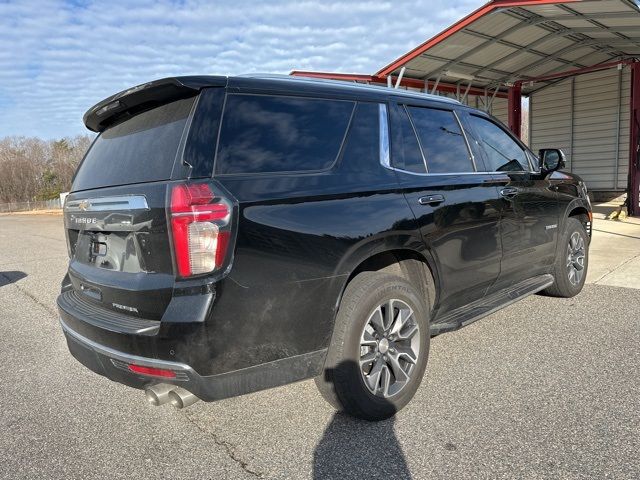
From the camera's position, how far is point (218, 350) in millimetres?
2303

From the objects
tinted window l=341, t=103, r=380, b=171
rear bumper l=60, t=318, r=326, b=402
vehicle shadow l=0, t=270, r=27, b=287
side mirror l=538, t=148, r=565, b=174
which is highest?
tinted window l=341, t=103, r=380, b=171

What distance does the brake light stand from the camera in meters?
2.34

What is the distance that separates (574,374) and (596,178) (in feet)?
48.3

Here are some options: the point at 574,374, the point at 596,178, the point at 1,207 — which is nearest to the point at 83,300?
the point at 574,374

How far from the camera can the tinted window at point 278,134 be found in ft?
8.02

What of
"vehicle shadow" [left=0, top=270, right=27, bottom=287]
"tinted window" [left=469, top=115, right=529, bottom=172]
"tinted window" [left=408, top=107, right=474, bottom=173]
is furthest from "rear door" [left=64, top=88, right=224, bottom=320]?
"vehicle shadow" [left=0, top=270, right=27, bottom=287]

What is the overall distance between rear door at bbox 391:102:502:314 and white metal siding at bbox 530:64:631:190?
1402 centimetres

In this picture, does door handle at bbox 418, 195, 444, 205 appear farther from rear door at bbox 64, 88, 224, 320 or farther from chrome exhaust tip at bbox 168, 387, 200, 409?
chrome exhaust tip at bbox 168, 387, 200, 409

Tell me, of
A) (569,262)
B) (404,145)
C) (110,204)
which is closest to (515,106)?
(569,262)

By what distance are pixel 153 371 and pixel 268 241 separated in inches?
32.4

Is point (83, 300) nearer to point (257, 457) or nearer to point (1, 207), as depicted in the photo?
point (257, 457)

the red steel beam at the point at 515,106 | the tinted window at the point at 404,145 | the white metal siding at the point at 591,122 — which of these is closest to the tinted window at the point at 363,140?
the tinted window at the point at 404,145

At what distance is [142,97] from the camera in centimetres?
271

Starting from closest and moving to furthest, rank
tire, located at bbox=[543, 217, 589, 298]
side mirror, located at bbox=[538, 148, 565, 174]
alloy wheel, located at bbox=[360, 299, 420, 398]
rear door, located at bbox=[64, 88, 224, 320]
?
rear door, located at bbox=[64, 88, 224, 320]
alloy wheel, located at bbox=[360, 299, 420, 398]
side mirror, located at bbox=[538, 148, 565, 174]
tire, located at bbox=[543, 217, 589, 298]
